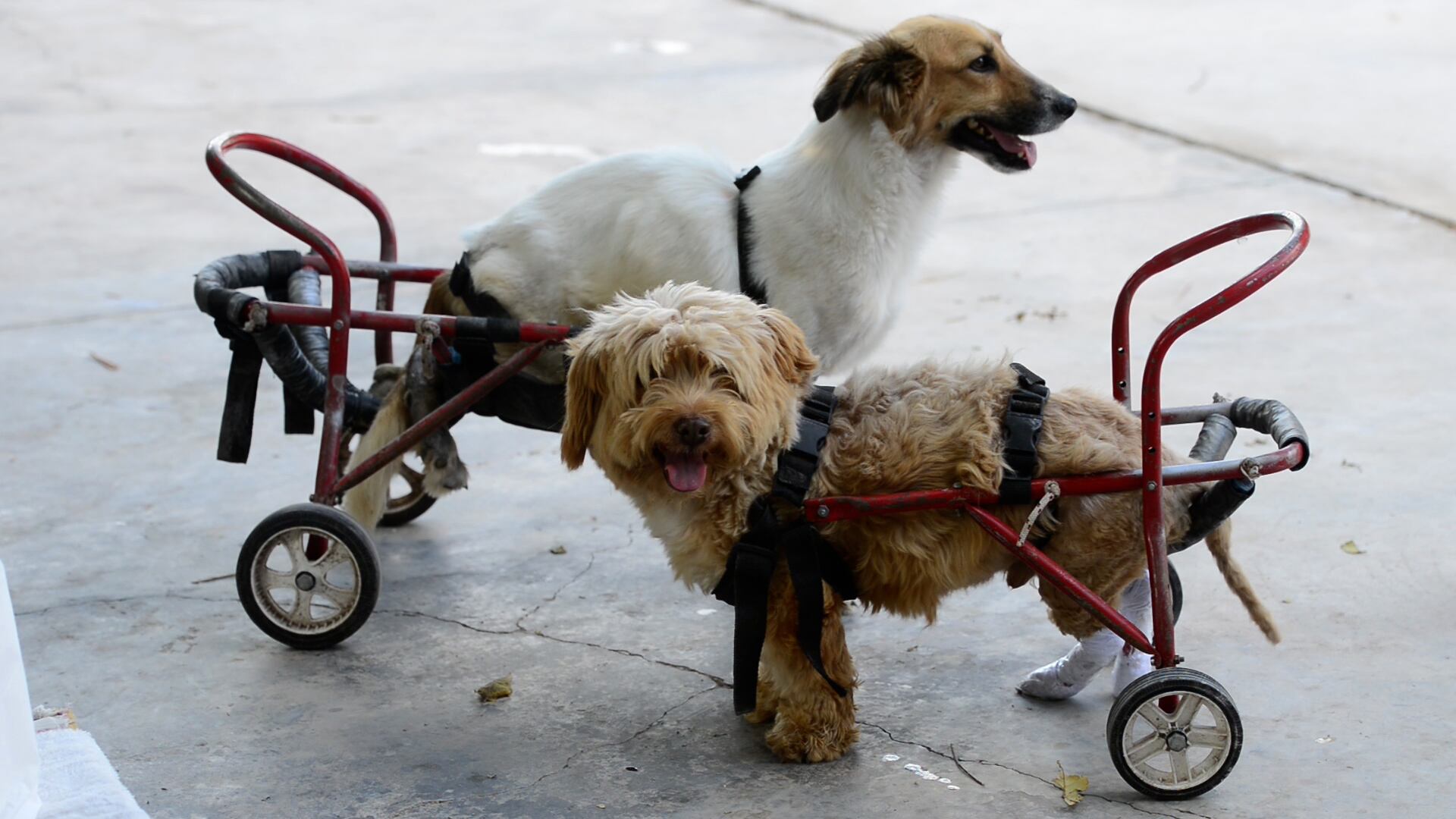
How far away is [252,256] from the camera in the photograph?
436 centimetres

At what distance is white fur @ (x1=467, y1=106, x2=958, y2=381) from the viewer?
4.07 meters

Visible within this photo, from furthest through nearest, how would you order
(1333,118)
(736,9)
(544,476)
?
(736,9)
(1333,118)
(544,476)

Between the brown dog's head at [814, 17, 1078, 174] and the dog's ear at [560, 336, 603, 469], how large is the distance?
3.93 feet

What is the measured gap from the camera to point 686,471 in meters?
3.22

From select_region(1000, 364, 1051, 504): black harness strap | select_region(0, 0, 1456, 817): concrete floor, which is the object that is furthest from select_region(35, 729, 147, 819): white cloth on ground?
select_region(1000, 364, 1051, 504): black harness strap

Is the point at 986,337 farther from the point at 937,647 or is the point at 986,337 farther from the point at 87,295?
the point at 87,295

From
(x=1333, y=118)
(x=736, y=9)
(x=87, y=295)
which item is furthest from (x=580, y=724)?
(x=736, y=9)

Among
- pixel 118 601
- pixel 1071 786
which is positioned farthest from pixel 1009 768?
pixel 118 601

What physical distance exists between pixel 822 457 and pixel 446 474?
1378 mm

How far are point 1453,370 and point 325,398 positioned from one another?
4217 millimetres

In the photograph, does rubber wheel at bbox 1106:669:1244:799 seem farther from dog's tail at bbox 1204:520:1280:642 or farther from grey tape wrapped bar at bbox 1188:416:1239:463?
grey tape wrapped bar at bbox 1188:416:1239:463

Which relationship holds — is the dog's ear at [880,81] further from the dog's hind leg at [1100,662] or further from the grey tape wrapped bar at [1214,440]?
the dog's hind leg at [1100,662]

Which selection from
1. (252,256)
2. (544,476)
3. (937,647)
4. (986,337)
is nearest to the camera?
(937,647)

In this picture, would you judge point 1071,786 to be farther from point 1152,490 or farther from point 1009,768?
point 1152,490
